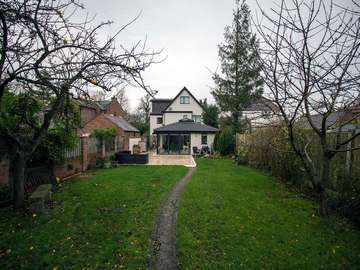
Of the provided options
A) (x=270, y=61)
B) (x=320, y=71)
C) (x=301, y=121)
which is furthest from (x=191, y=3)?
(x=301, y=121)

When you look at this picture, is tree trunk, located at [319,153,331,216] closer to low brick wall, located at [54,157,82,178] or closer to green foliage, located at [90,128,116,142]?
low brick wall, located at [54,157,82,178]

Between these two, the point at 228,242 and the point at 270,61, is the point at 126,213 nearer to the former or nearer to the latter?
the point at 228,242

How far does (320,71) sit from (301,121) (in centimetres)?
450

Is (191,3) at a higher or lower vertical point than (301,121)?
higher

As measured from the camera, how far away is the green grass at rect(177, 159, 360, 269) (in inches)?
141

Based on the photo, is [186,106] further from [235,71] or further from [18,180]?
[18,180]

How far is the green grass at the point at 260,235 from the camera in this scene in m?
3.58

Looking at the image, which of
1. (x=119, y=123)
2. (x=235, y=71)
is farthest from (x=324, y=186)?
(x=119, y=123)

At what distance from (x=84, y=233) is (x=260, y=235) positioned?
A: 11.9ft

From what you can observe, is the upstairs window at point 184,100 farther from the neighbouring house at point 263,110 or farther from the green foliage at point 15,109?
the green foliage at point 15,109

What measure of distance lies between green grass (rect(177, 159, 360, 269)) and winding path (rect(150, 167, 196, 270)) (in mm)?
145

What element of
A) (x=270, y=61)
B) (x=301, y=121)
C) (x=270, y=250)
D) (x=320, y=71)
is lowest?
(x=270, y=250)

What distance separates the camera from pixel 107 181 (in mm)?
9500

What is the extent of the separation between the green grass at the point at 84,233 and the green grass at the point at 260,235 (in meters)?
0.92
